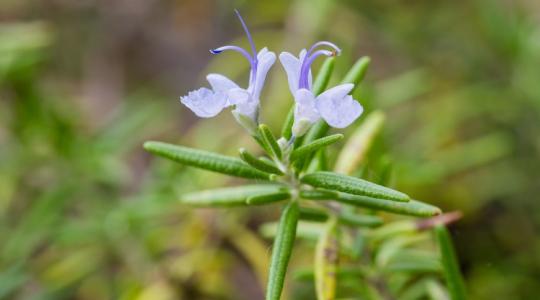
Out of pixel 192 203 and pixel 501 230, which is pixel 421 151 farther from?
pixel 192 203

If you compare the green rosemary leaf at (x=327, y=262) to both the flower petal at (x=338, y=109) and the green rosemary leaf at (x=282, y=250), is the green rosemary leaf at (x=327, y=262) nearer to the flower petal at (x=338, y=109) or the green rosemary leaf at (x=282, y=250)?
the green rosemary leaf at (x=282, y=250)

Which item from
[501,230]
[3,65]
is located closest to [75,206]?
[3,65]

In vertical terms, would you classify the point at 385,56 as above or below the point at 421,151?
above

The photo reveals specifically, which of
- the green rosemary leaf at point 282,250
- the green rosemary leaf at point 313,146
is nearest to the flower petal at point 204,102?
the green rosemary leaf at point 313,146

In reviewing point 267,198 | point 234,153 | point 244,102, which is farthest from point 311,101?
point 234,153

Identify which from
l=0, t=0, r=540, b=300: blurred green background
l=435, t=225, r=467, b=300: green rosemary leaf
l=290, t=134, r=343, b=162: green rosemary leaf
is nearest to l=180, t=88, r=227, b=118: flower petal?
l=290, t=134, r=343, b=162: green rosemary leaf

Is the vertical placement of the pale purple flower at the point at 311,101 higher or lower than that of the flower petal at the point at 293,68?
lower
